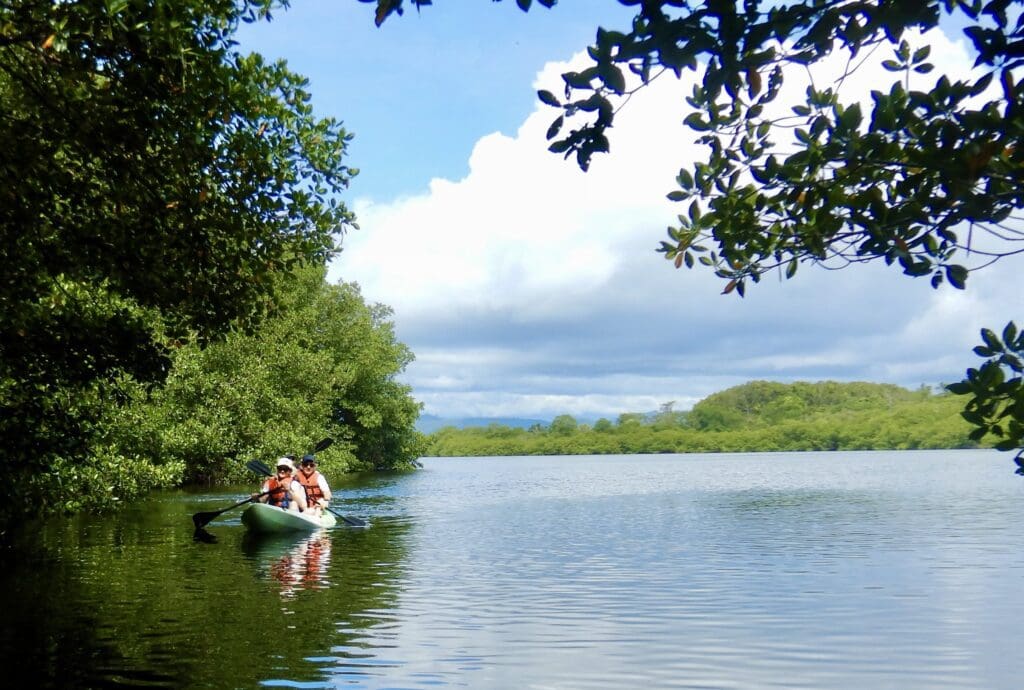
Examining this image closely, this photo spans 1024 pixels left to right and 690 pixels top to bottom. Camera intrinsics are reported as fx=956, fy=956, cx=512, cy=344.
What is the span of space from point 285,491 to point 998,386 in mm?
21063

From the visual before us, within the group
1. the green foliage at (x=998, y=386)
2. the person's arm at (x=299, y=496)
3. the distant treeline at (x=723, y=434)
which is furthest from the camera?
the distant treeline at (x=723, y=434)

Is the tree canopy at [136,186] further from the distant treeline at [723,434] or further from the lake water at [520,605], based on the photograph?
the distant treeline at [723,434]

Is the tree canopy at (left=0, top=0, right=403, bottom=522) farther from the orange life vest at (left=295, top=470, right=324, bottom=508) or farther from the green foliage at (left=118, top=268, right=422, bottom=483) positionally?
the orange life vest at (left=295, top=470, right=324, bottom=508)

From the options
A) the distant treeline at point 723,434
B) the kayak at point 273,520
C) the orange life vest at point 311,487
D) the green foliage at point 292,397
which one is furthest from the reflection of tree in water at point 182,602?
the distant treeline at point 723,434

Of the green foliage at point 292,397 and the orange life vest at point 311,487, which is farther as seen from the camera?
the green foliage at point 292,397

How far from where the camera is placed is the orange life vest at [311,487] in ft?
80.1

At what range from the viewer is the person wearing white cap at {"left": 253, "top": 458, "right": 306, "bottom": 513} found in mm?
23391

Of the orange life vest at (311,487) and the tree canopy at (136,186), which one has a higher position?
the tree canopy at (136,186)

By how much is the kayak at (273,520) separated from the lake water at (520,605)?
0.47 metres

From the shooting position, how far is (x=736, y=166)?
588cm

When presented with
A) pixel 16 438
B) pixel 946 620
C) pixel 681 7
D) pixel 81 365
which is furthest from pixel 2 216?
pixel 946 620

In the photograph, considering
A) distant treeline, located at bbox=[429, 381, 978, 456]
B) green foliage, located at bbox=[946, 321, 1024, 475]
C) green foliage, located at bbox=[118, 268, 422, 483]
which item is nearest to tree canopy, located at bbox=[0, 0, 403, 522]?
green foliage, located at bbox=[118, 268, 422, 483]

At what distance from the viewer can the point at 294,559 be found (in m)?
18.3

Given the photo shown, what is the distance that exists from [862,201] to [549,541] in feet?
60.4
